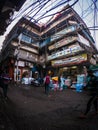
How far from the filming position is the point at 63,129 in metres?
4.64

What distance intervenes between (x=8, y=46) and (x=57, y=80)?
382 inches

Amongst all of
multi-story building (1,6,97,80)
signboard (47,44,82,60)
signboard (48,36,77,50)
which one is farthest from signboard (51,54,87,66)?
signboard (48,36,77,50)

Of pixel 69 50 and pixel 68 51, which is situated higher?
pixel 69 50

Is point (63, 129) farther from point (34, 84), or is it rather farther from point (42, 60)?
point (42, 60)

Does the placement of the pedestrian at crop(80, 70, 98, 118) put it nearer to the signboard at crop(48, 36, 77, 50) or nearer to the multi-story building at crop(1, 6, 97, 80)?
the multi-story building at crop(1, 6, 97, 80)

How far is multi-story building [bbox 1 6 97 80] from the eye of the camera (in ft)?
75.4

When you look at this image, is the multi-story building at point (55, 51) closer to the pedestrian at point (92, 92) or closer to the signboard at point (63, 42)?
the signboard at point (63, 42)

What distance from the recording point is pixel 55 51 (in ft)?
95.7

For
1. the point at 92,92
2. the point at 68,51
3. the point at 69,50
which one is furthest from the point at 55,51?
the point at 92,92

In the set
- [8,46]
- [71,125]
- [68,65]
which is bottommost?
[71,125]

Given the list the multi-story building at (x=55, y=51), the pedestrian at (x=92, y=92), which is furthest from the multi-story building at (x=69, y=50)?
the pedestrian at (x=92, y=92)

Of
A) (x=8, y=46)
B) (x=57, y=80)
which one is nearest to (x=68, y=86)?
(x=57, y=80)

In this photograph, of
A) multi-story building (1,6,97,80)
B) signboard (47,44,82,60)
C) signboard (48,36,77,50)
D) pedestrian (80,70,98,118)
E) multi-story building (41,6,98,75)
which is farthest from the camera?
signboard (48,36,77,50)

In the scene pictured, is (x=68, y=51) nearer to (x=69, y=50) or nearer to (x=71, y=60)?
(x=69, y=50)
